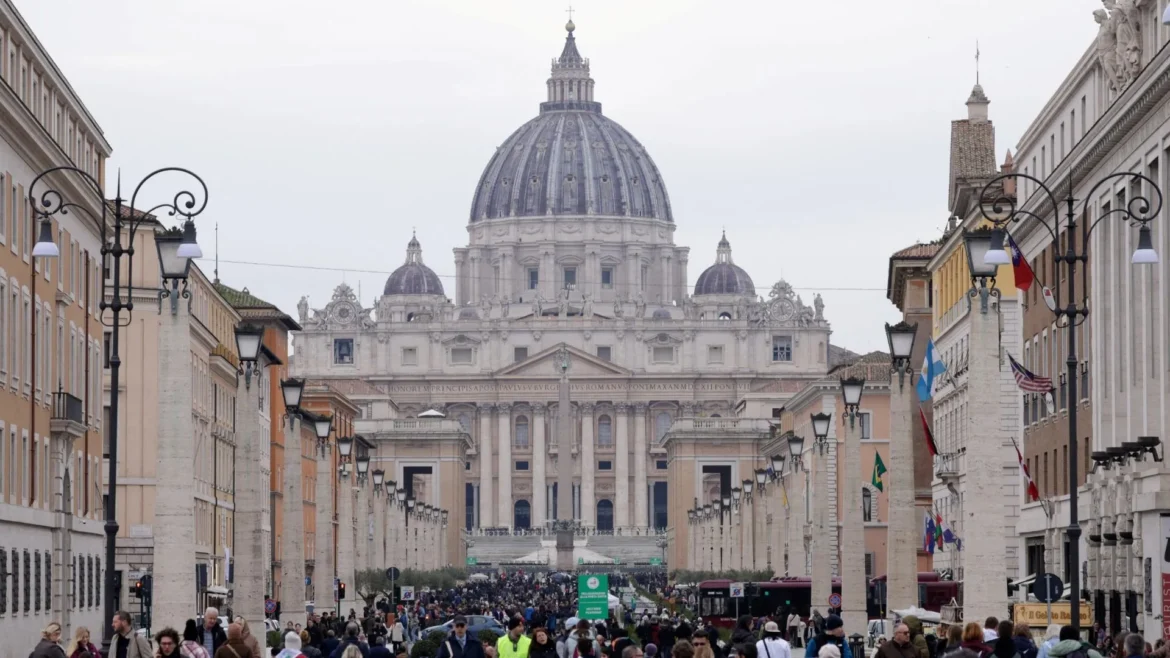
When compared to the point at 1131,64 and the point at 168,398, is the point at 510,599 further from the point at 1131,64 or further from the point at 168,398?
the point at 168,398

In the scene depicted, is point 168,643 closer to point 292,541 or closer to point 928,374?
point 928,374

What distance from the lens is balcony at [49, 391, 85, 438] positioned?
43.9m

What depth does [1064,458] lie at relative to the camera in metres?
50.2

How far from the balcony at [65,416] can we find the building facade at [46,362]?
33mm

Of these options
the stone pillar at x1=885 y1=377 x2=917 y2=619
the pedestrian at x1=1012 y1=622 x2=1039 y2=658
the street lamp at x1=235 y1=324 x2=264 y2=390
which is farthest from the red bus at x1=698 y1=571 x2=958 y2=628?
the pedestrian at x1=1012 y1=622 x2=1039 y2=658

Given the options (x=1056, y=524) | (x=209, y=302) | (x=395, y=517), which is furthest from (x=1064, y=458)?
(x=395, y=517)

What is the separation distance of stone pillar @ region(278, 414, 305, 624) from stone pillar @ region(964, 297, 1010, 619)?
15.7 metres

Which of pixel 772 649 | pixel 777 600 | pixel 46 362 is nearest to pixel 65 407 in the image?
pixel 46 362

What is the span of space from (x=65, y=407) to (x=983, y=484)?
19.5 m

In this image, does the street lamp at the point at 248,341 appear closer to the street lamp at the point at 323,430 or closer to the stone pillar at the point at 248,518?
the stone pillar at the point at 248,518

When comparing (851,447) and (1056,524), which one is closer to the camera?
(851,447)

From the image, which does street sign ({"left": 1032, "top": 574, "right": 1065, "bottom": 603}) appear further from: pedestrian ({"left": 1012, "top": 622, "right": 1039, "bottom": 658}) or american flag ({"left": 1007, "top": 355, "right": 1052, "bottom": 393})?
american flag ({"left": 1007, "top": 355, "right": 1052, "bottom": 393})

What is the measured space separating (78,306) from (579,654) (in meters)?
21.3

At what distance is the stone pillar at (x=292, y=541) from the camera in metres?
44.2
